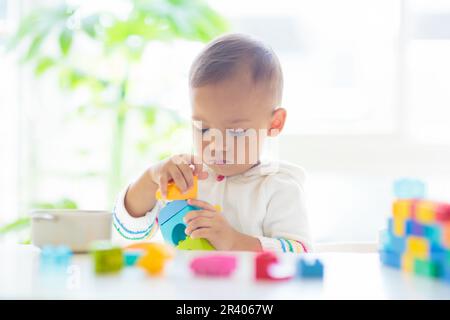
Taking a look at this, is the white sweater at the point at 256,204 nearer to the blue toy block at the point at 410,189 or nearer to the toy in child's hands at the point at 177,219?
the toy in child's hands at the point at 177,219

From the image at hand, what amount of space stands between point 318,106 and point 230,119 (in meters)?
1.48

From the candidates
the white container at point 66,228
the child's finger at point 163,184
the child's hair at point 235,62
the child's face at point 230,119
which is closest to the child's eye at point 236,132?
the child's face at point 230,119

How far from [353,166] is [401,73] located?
43 cm

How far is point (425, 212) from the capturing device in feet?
2.60

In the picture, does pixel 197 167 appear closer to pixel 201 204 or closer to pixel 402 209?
pixel 201 204

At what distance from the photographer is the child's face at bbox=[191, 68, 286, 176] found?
134 centimetres

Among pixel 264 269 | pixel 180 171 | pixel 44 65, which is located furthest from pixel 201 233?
pixel 44 65

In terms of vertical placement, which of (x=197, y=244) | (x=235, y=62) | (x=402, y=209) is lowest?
(x=197, y=244)

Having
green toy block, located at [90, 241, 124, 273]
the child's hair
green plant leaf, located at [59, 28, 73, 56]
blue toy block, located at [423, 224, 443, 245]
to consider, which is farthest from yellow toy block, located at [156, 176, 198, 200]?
green plant leaf, located at [59, 28, 73, 56]

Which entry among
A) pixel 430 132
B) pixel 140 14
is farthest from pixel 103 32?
pixel 430 132

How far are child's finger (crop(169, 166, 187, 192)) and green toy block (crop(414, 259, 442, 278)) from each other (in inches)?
19.0

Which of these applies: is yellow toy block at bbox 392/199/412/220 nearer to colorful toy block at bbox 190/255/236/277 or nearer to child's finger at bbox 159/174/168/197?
colorful toy block at bbox 190/255/236/277

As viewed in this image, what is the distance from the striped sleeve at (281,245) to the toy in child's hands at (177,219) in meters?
0.11

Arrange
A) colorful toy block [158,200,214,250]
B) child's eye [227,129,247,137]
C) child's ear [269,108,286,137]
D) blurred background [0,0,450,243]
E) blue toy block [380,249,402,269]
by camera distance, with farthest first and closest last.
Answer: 1. blurred background [0,0,450,243]
2. child's ear [269,108,286,137]
3. child's eye [227,129,247,137]
4. colorful toy block [158,200,214,250]
5. blue toy block [380,249,402,269]
